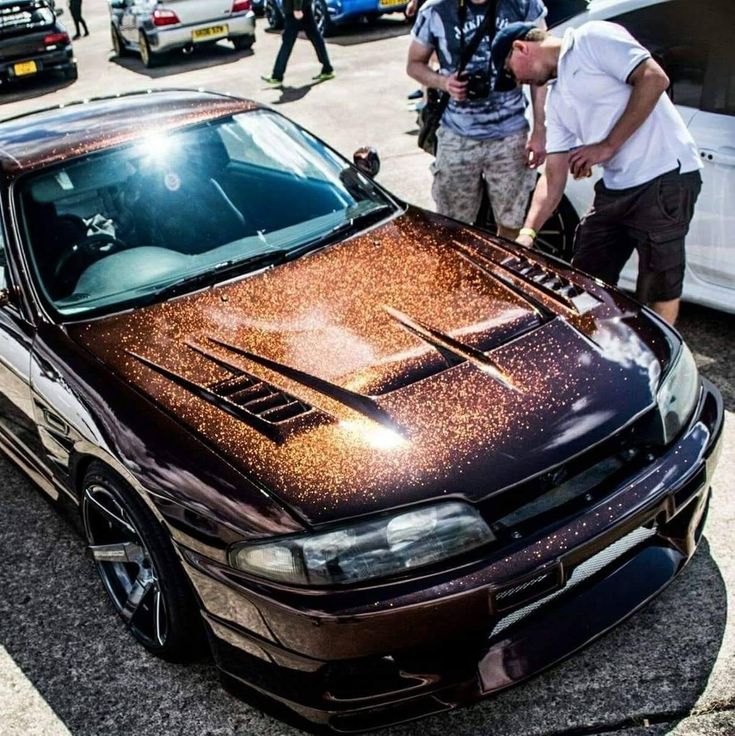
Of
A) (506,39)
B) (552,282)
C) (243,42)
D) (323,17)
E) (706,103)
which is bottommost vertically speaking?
(243,42)

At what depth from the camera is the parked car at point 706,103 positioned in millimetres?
4336

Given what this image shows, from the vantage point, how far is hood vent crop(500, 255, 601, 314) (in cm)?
325

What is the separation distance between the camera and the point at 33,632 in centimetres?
330

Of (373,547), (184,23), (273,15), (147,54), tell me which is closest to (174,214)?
(373,547)

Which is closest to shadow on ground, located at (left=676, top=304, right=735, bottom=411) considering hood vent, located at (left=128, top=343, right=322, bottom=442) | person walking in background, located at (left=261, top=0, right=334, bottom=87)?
hood vent, located at (left=128, top=343, right=322, bottom=442)

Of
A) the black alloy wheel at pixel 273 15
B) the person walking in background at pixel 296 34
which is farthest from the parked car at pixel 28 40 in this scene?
the person walking in background at pixel 296 34

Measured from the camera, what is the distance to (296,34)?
1238 centimetres

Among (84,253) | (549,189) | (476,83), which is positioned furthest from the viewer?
(476,83)

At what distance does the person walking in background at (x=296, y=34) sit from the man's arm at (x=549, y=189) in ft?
28.4

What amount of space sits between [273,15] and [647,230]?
14898mm

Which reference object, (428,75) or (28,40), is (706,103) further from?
(28,40)

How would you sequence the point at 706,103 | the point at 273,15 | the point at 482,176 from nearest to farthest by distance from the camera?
the point at 706,103, the point at 482,176, the point at 273,15

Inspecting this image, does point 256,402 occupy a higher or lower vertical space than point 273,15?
higher

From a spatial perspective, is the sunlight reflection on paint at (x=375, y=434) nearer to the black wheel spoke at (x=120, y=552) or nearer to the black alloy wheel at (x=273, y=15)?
the black wheel spoke at (x=120, y=552)
